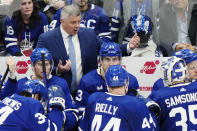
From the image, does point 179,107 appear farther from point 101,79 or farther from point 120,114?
point 101,79

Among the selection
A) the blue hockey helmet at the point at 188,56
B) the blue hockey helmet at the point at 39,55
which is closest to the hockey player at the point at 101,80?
the blue hockey helmet at the point at 39,55

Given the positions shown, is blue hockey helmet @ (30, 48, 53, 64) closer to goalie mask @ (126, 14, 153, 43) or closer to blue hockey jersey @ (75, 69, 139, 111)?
blue hockey jersey @ (75, 69, 139, 111)

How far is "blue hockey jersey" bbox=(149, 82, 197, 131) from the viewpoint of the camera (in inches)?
221

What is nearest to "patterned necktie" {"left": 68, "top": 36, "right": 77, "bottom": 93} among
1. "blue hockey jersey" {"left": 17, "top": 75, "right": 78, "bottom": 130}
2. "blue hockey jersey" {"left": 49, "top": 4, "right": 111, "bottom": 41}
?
"blue hockey jersey" {"left": 17, "top": 75, "right": 78, "bottom": 130}

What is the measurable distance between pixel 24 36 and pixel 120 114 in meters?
2.80

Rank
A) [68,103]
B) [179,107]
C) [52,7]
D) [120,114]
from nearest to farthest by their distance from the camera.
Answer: [120,114]
[179,107]
[68,103]
[52,7]

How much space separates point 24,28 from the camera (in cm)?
772

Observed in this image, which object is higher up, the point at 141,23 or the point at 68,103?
the point at 141,23

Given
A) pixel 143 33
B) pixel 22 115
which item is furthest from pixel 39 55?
pixel 143 33

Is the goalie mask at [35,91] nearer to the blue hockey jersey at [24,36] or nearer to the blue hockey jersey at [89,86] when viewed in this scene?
the blue hockey jersey at [89,86]

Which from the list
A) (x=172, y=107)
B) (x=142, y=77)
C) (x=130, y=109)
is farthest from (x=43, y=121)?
(x=142, y=77)

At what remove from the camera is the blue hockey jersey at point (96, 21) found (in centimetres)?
768

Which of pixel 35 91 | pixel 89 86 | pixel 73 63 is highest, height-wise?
pixel 35 91

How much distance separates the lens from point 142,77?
24.9 ft
